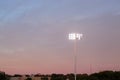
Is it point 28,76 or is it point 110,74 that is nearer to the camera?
point 110,74

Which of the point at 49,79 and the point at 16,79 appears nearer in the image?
the point at 49,79

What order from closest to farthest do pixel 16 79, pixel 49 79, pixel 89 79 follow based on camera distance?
pixel 89 79, pixel 49 79, pixel 16 79

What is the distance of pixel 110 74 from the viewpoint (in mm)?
128375

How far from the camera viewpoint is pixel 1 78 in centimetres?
13762

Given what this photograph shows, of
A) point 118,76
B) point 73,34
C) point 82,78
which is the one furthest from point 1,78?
point 73,34

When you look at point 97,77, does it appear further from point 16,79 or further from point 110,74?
point 16,79

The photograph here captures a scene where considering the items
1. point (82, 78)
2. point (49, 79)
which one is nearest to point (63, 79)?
point (82, 78)

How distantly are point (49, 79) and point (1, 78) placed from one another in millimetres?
29871

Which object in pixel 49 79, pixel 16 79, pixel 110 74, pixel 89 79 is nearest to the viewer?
pixel 89 79

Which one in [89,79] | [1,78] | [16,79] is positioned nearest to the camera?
[89,79]

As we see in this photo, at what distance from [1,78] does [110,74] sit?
41.6 m

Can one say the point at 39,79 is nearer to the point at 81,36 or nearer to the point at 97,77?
the point at 97,77

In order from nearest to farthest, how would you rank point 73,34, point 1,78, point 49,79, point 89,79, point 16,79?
point 73,34 < point 89,79 < point 1,78 < point 49,79 < point 16,79

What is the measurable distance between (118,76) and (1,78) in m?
44.7
